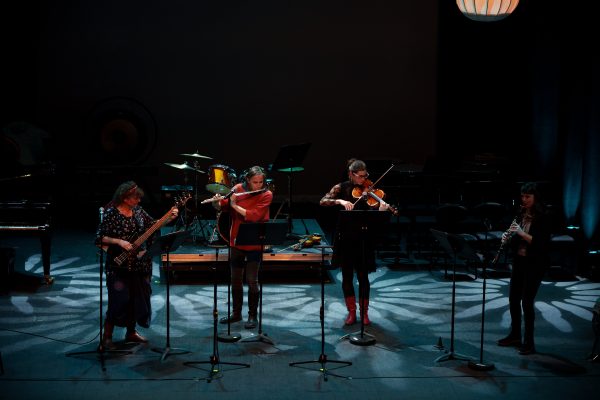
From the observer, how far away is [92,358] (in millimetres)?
6379

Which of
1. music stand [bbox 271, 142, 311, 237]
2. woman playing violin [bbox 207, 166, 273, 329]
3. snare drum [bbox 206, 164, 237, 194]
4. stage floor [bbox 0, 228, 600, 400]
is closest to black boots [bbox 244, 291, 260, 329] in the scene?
woman playing violin [bbox 207, 166, 273, 329]

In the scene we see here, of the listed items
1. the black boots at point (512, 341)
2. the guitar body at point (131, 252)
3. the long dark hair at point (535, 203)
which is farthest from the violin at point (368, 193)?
the guitar body at point (131, 252)

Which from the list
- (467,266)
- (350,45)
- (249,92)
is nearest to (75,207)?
(249,92)

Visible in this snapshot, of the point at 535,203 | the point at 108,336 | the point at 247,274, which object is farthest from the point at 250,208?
the point at 535,203

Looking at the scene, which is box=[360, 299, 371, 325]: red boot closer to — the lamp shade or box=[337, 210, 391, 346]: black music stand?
box=[337, 210, 391, 346]: black music stand

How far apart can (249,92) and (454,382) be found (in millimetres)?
9619

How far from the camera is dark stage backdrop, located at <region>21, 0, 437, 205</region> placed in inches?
565

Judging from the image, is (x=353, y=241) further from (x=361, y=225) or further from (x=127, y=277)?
(x=127, y=277)

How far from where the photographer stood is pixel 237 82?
575 inches

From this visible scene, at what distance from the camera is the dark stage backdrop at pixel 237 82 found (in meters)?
14.4

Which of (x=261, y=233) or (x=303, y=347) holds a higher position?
(x=261, y=233)

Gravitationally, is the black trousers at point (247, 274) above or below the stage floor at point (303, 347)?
above

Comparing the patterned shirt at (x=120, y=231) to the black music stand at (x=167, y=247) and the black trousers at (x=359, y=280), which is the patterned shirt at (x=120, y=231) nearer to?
the black music stand at (x=167, y=247)

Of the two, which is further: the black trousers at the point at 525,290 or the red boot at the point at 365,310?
the red boot at the point at 365,310
